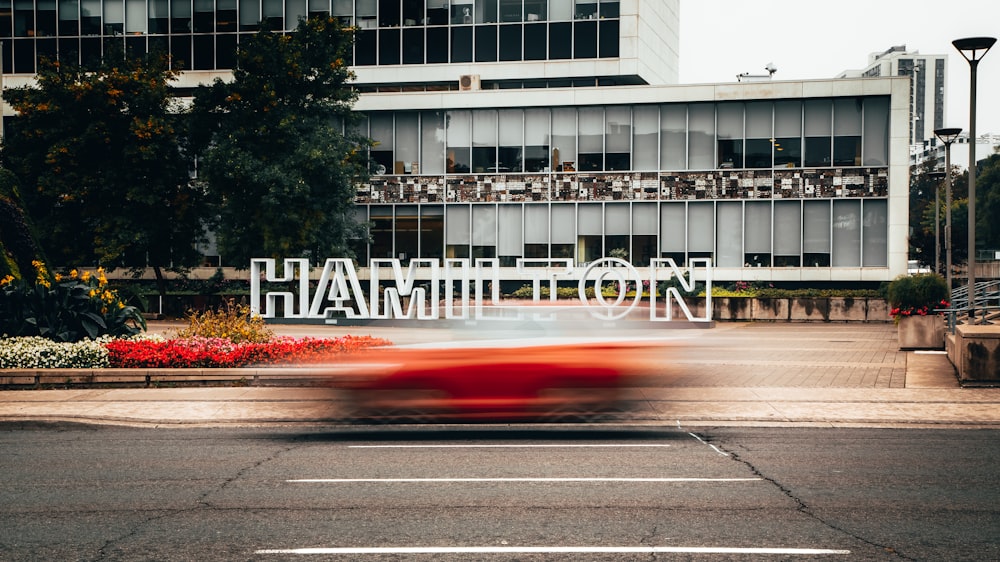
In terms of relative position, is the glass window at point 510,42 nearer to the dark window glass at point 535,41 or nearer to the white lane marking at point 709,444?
the dark window glass at point 535,41

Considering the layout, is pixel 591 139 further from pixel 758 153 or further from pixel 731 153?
pixel 758 153

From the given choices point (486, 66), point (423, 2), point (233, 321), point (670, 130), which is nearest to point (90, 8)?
point (423, 2)

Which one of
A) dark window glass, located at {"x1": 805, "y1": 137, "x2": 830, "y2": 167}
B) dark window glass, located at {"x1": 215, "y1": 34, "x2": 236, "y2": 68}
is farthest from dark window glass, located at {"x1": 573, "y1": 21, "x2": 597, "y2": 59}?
dark window glass, located at {"x1": 215, "y1": 34, "x2": 236, "y2": 68}

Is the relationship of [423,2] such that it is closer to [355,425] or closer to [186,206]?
[186,206]

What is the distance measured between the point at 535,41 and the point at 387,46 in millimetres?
7018

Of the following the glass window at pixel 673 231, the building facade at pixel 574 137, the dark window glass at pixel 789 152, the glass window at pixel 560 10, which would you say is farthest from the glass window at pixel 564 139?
the dark window glass at pixel 789 152

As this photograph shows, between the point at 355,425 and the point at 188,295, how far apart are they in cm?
2629

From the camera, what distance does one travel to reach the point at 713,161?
39.7m

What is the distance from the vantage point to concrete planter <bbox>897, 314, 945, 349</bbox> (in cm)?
2312

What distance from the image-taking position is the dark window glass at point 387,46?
145 ft

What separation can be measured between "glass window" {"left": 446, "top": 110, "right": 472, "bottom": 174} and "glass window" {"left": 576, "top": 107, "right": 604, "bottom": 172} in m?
4.93

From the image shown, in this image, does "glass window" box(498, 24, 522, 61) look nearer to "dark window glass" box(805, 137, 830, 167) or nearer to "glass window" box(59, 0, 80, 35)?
"dark window glass" box(805, 137, 830, 167)

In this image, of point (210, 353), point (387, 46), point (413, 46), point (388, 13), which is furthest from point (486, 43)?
point (210, 353)

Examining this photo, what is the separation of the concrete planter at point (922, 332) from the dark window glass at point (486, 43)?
25.2 meters
